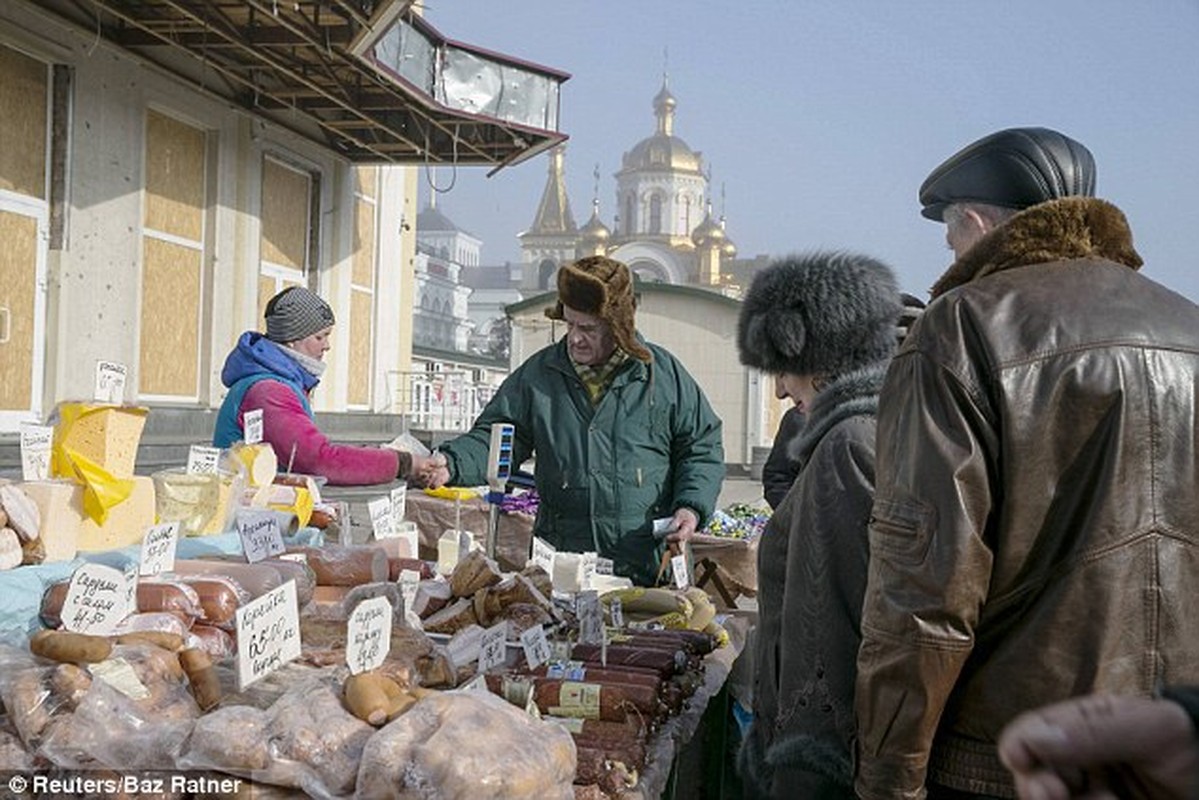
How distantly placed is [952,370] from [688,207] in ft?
280

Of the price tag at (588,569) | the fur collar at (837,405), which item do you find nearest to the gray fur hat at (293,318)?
the price tag at (588,569)

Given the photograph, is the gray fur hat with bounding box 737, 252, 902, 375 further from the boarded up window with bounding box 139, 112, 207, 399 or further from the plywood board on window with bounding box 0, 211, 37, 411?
the boarded up window with bounding box 139, 112, 207, 399

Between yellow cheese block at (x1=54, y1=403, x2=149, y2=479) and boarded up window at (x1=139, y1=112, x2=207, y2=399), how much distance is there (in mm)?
6396

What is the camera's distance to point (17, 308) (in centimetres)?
811

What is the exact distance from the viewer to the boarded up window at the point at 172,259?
374 inches

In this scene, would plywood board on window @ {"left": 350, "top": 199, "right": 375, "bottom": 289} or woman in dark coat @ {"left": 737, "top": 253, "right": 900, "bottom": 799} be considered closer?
woman in dark coat @ {"left": 737, "top": 253, "right": 900, "bottom": 799}

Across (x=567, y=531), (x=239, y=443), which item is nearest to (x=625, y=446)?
(x=567, y=531)

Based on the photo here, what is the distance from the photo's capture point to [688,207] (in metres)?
85.9

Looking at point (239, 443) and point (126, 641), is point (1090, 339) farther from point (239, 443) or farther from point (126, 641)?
point (239, 443)

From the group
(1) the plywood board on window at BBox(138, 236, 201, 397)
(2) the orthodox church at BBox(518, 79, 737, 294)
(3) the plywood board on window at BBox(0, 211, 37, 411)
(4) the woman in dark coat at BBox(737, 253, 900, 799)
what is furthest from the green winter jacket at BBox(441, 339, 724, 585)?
(2) the orthodox church at BBox(518, 79, 737, 294)

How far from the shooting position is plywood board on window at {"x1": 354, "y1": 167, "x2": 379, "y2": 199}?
13.1 meters

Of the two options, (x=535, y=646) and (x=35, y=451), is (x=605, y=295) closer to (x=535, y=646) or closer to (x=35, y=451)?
(x=535, y=646)

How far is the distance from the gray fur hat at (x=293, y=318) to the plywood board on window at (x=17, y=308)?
14.0 feet

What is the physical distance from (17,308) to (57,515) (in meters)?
5.69
